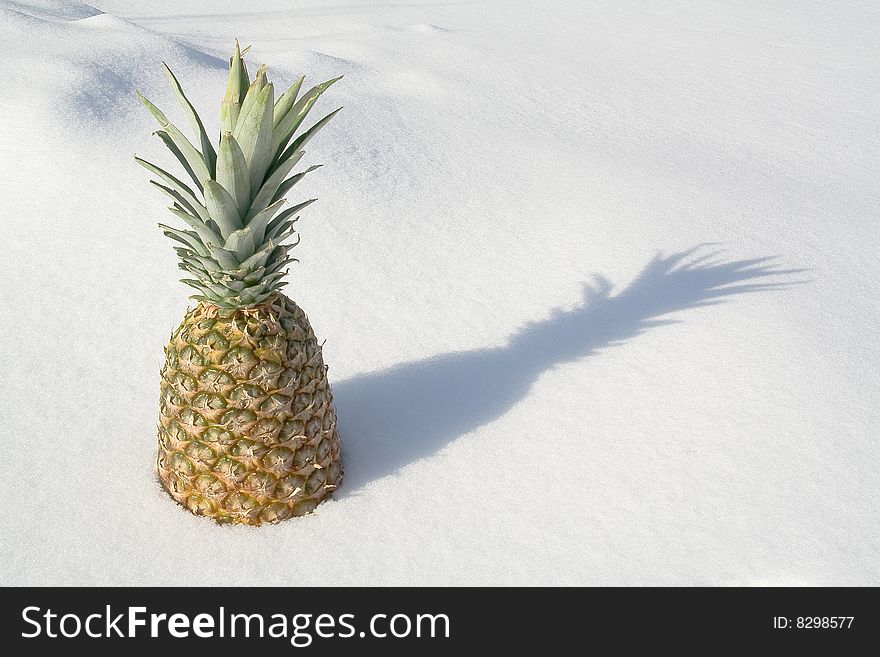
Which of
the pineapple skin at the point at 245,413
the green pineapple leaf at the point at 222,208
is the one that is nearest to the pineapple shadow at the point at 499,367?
the pineapple skin at the point at 245,413

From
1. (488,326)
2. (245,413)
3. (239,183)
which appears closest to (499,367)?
(488,326)

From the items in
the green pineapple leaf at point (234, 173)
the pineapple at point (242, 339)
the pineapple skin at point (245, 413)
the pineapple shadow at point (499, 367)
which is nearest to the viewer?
the green pineapple leaf at point (234, 173)

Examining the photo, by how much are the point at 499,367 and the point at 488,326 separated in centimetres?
29

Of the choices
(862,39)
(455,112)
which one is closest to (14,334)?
(455,112)

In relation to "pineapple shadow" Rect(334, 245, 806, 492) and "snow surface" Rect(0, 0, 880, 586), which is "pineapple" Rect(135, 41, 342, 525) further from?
"pineapple shadow" Rect(334, 245, 806, 492)

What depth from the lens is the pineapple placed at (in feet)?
6.70

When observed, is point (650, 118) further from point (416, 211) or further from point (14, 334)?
point (14, 334)

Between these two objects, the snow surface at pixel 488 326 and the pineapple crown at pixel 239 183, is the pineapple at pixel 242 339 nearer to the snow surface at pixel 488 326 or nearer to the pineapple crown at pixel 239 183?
the pineapple crown at pixel 239 183

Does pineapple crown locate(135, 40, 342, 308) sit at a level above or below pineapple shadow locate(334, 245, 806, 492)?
above

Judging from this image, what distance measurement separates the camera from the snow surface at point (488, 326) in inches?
95.7

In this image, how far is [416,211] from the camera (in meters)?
4.11

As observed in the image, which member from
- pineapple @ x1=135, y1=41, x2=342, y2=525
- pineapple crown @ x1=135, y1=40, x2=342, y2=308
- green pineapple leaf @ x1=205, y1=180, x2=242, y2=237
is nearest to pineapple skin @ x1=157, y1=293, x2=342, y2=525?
pineapple @ x1=135, y1=41, x2=342, y2=525

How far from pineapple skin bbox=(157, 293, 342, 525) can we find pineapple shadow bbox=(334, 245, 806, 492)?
12.0 inches

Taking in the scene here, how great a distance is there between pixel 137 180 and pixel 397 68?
2659mm
